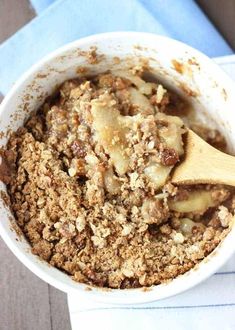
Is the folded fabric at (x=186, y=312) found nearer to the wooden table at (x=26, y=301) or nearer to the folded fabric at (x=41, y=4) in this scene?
the wooden table at (x=26, y=301)

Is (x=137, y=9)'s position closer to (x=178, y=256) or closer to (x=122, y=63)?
(x=122, y=63)

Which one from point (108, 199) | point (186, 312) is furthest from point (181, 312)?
point (108, 199)

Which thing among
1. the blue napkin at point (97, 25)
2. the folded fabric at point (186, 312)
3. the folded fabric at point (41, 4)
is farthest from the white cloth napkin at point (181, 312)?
the folded fabric at point (41, 4)

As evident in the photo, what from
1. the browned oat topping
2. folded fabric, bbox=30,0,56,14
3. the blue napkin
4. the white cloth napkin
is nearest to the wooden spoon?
the browned oat topping

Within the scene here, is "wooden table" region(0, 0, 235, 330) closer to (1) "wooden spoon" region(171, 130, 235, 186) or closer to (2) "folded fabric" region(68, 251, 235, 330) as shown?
(2) "folded fabric" region(68, 251, 235, 330)

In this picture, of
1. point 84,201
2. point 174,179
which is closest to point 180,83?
point 174,179

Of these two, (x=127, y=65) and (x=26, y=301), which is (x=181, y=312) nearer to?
(x=26, y=301)
